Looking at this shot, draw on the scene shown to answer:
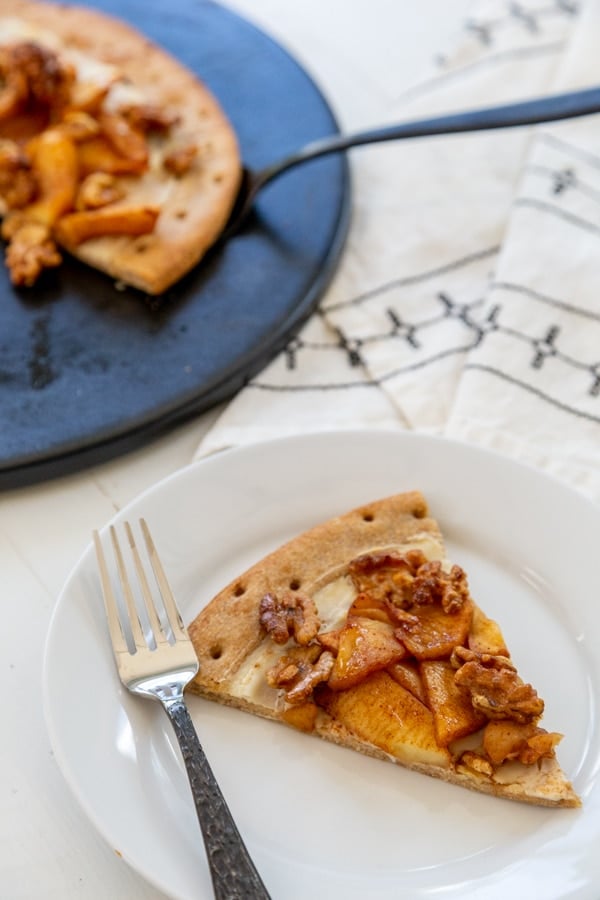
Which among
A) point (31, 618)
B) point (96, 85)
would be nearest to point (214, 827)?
Answer: point (31, 618)

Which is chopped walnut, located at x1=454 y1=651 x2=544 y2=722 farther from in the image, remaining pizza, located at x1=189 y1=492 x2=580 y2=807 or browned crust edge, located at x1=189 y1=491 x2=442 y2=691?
browned crust edge, located at x1=189 y1=491 x2=442 y2=691

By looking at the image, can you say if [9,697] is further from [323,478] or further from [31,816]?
[323,478]

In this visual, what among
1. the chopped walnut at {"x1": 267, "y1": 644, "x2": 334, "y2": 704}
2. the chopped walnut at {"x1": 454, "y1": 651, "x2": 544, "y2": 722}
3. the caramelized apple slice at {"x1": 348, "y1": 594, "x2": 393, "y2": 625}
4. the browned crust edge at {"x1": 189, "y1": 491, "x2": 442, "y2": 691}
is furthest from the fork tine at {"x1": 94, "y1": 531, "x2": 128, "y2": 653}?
the chopped walnut at {"x1": 454, "y1": 651, "x2": 544, "y2": 722}

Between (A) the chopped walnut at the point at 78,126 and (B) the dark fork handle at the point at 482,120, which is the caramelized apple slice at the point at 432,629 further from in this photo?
(A) the chopped walnut at the point at 78,126

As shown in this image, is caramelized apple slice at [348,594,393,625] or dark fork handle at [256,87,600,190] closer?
caramelized apple slice at [348,594,393,625]

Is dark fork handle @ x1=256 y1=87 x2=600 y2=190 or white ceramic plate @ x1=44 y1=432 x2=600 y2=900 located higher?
dark fork handle @ x1=256 y1=87 x2=600 y2=190

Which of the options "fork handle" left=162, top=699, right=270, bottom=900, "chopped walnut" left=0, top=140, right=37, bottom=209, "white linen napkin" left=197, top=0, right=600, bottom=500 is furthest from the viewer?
"chopped walnut" left=0, top=140, right=37, bottom=209

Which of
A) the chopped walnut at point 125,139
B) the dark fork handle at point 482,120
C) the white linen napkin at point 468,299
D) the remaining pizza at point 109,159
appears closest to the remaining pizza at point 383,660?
the white linen napkin at point 468,299

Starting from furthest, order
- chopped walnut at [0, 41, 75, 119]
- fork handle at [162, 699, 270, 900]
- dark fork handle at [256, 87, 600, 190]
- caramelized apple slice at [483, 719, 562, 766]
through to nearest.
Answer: chopped walnut at [0, 41, 75, 119]
dark fork handle at [256, 87, 600, 190]
caramelized apple slice at [483, 719, 562, 766]
fork handle at [162, 699, 270, 900]
